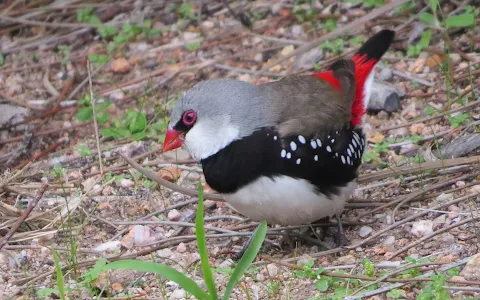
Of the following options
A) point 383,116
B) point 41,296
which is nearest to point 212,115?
point 41,296

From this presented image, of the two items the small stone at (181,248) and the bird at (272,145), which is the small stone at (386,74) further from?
the small stone at (181,248)

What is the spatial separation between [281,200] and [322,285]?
457 millimetres

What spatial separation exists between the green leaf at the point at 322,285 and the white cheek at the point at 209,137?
2.61ft

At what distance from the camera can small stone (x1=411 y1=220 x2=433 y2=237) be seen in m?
4.35

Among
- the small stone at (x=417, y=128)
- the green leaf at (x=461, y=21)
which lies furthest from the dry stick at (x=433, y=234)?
the green leaf at (x=461, y=21)

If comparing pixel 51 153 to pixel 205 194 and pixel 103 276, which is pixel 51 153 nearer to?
pixel 205 194

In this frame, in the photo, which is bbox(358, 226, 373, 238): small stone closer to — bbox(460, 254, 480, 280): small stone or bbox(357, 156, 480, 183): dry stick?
bbox(357, 156, 480, 183): dry stick

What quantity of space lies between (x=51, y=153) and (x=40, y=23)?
5.66ft

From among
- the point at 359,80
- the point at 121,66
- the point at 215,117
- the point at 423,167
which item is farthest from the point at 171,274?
the point at 121,66

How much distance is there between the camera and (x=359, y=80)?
5188 mm

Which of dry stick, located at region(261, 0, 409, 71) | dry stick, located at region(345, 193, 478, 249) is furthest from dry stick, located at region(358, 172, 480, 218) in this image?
dry stick, located at region(261, 0, 409, 71)

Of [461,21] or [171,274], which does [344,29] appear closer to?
[461,21]

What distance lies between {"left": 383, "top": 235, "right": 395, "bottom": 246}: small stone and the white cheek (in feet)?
3.03

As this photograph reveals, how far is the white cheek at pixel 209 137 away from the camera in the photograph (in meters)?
4.24
